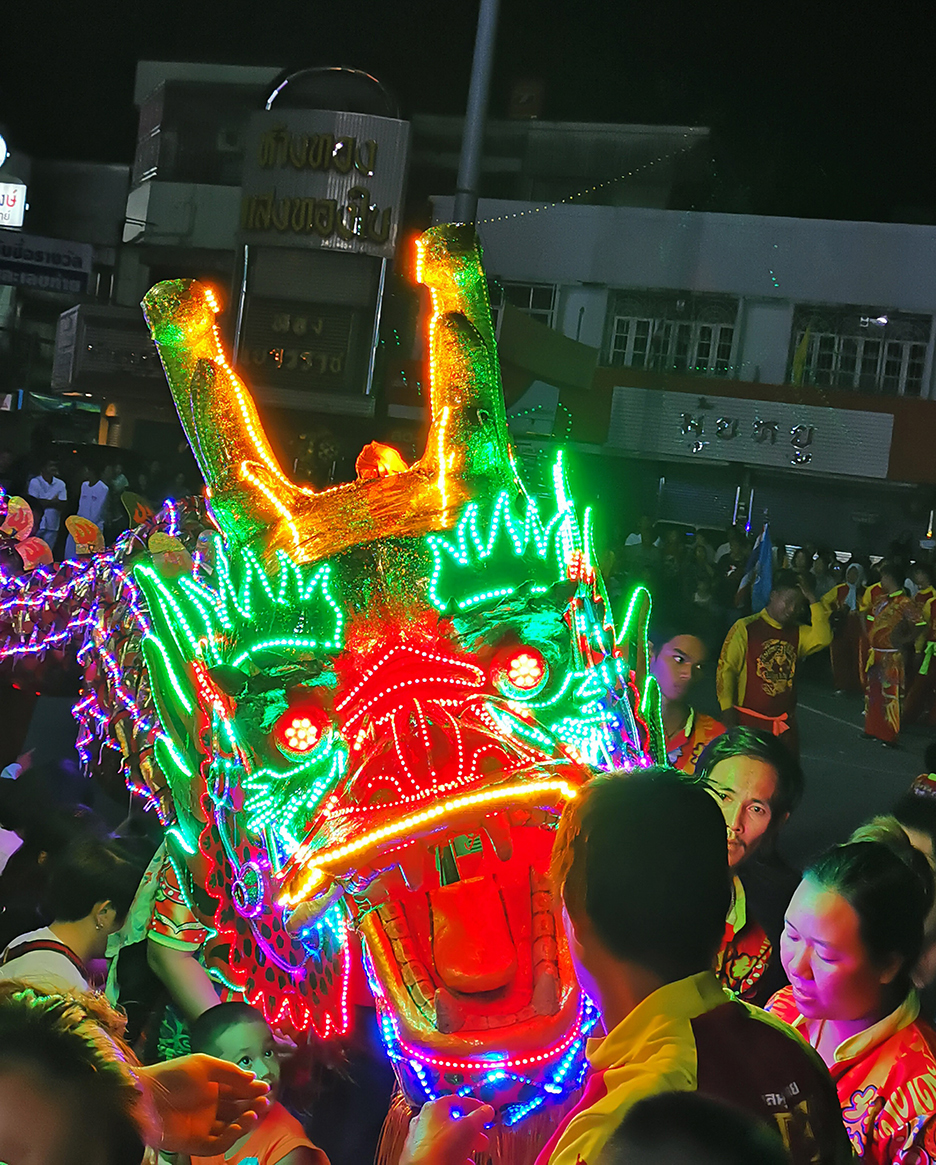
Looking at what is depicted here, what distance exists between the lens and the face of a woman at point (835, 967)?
2.50 metres

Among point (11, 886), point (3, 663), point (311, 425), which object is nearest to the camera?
point (11, 886)

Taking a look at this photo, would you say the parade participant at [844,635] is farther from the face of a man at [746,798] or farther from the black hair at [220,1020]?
the black hair at [220,1020]

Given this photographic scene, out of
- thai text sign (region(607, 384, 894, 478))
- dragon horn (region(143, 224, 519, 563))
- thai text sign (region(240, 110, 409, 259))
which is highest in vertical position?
thai text sign (region(240, 110, 409, 259))

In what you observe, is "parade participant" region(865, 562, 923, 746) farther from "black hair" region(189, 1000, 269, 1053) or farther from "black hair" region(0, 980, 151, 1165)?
"black hair" region(0, 980, 151, 1165)

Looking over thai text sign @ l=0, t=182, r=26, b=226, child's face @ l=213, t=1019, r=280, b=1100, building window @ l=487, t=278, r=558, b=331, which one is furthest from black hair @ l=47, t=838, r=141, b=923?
thai text sign @ l=0, t=182, r=26, b=226

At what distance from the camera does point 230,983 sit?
2.56 m

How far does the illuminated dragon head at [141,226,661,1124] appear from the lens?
2246 millimetres

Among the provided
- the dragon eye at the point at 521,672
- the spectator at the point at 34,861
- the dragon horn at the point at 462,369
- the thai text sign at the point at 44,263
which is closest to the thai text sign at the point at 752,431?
the thai text sign at the point at 44,263

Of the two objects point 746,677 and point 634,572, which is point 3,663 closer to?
point 746,677

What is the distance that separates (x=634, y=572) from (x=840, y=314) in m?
5.44

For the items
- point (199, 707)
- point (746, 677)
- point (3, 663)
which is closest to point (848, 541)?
point (746, 677)

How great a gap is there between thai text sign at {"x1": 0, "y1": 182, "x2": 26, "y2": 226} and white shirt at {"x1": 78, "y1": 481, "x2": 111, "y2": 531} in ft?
35.5

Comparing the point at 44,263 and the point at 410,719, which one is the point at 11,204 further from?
the point at 410,719

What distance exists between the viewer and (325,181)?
1489 centimetres
